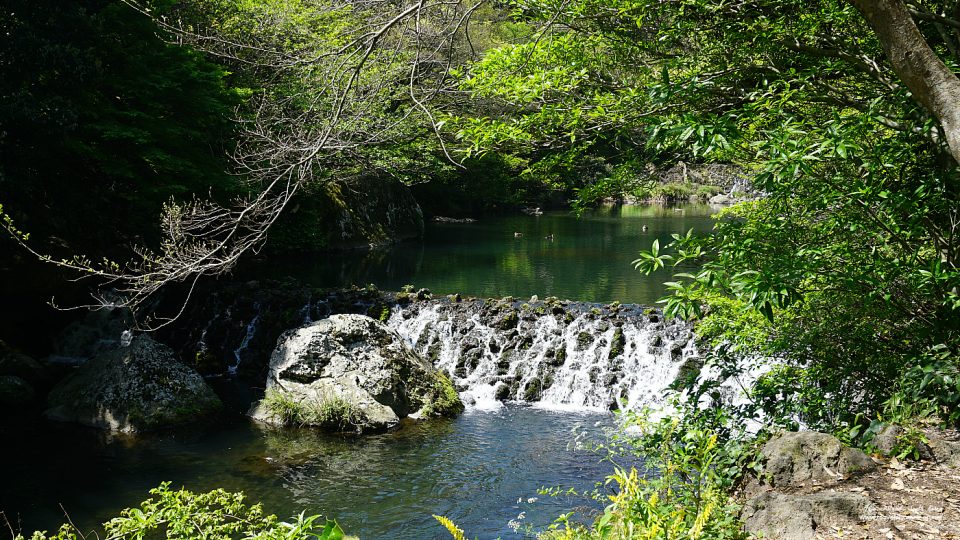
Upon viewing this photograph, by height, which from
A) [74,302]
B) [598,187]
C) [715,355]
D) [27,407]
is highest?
[598,187]

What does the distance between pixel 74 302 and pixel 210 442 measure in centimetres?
600

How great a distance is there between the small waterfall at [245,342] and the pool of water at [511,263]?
167 inches

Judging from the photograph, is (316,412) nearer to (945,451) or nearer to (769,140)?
(769,140)

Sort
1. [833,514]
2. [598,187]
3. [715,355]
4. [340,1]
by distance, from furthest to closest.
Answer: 1. [598,187]
2. [715,355]
3. [340,1]
4. [833,514]

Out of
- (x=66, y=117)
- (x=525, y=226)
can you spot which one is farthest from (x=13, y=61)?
(x=525, y=226)

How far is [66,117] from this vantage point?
40.9ft

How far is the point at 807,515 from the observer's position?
3947 millimetres

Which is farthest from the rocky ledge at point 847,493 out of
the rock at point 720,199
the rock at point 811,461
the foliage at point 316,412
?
the rock at point 720,199

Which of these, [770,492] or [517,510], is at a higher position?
[770,492]

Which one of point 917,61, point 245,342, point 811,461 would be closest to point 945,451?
point 811,461

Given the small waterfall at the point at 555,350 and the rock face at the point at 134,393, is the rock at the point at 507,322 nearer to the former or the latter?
the small waterfall at the point at 555,350

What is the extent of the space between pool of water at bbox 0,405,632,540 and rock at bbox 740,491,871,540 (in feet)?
11.1

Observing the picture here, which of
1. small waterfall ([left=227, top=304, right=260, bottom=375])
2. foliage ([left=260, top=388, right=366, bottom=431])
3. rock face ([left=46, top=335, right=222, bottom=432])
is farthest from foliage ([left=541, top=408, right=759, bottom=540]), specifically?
small waterfall ([left=227, top=304, right=260, bottom=375])

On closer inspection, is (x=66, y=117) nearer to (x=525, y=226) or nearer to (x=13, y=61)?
(x=13, y=61)
